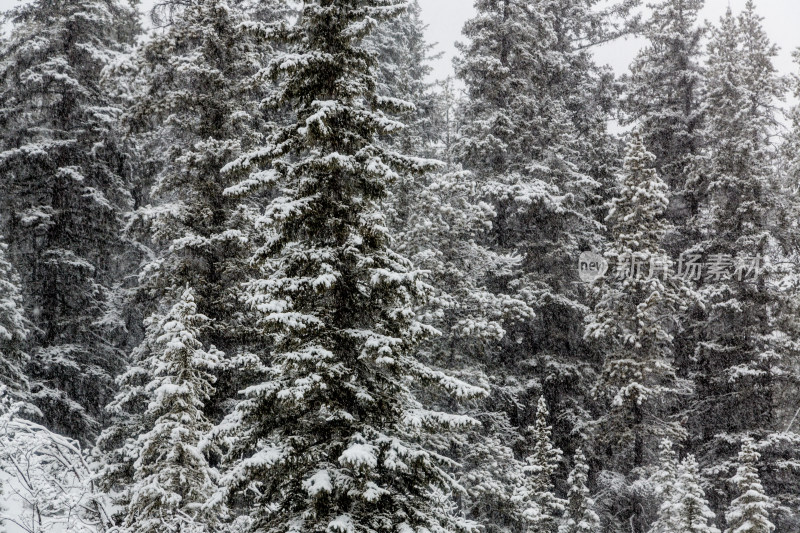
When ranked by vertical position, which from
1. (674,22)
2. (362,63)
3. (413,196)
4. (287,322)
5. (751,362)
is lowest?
(751,362)

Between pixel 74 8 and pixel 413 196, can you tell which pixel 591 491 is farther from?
pixel 74 8

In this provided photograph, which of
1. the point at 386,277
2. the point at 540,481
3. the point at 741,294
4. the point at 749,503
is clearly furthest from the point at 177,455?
the point at 741,294

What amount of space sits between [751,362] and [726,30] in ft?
38.6

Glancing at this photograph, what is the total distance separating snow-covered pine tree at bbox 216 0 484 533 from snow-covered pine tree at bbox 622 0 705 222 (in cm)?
1883

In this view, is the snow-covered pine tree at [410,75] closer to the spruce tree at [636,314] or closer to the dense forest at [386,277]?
the dense forest at [386,277]

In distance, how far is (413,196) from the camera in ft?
67.1

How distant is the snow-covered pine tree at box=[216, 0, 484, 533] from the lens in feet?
30.0

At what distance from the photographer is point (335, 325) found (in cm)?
1011

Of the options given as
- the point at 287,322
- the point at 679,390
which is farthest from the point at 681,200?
the point at 287,322

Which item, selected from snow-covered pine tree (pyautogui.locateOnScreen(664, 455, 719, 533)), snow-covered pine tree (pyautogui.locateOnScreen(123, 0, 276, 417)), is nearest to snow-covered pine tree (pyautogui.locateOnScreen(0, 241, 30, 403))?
snow-covered pine tree (pyautogui.locateOnScreen(123, 0, 276, 417))

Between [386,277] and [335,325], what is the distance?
117 cm

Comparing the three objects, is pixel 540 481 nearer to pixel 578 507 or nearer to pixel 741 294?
pixel 578 507

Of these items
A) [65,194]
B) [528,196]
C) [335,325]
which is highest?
[528,196]

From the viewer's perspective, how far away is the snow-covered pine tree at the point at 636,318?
19.1 metres
